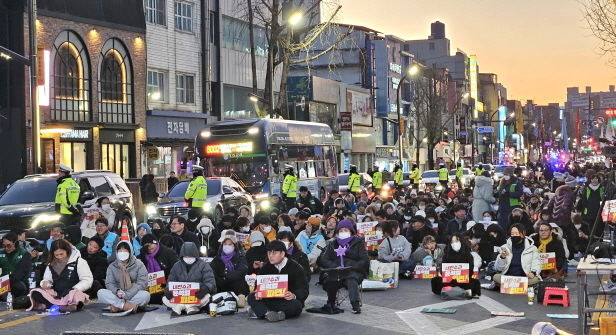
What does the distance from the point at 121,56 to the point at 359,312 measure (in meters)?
31.3

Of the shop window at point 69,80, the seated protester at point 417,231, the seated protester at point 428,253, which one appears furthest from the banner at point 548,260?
the shop window at point 69,80

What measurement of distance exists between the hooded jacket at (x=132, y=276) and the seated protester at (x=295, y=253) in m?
2.19

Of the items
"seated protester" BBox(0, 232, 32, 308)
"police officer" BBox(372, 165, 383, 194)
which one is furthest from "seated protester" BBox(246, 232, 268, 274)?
"police officer" BBox(372, 165, 383, 194)

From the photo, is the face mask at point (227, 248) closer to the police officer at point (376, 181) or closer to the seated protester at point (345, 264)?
the seated protester at point (345, 264)

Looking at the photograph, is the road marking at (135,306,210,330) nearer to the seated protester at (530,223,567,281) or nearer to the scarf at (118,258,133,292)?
the scarf at (118,258,133,292)

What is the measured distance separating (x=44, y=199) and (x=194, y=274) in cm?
A: 799

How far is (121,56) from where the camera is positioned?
139 ft

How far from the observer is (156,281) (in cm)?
1444

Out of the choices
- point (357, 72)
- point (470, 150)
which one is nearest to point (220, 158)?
point (357, 72)

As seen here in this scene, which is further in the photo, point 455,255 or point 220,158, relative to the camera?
point 220,158

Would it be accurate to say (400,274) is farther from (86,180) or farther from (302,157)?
(302,157)

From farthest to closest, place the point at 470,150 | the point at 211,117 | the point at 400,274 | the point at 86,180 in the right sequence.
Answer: the point at 470,150 → the point at 211,117 → the point at 86,180 → the point at 400,274

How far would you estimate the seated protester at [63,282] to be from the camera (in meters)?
13.8

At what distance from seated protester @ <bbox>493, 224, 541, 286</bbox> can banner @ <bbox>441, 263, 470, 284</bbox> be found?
0.88 m
